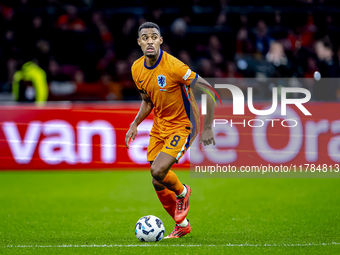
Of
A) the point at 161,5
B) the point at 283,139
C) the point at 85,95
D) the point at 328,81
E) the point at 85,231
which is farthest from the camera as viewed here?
the point at 161,5

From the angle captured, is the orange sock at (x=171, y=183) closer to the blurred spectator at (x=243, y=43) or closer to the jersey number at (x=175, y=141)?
the jersey number at (x=175, y=141)

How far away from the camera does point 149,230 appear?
520cm

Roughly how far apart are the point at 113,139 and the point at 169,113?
4.83 m

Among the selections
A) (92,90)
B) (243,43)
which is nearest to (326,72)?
(243,43)

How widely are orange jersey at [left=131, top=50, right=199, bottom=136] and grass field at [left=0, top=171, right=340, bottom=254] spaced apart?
128 centimetres

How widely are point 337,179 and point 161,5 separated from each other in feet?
22.7

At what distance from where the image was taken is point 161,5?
1363cm

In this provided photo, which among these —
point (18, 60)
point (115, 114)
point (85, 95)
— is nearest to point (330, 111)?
point (115, 114)

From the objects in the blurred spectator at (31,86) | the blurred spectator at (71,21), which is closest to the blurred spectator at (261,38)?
the blurred spectator at (71,21)

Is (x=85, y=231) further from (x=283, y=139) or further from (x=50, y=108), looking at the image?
(x=283, y=139)

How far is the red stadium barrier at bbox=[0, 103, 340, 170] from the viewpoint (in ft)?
32.5

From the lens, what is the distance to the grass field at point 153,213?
5.04 m

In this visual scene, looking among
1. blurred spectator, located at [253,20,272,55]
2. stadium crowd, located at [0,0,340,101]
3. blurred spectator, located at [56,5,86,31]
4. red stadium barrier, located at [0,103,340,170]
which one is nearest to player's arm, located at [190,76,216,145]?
red stadium barrier, located at [0,103,340,170]

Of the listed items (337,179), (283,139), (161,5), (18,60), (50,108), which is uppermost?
(161,5)
